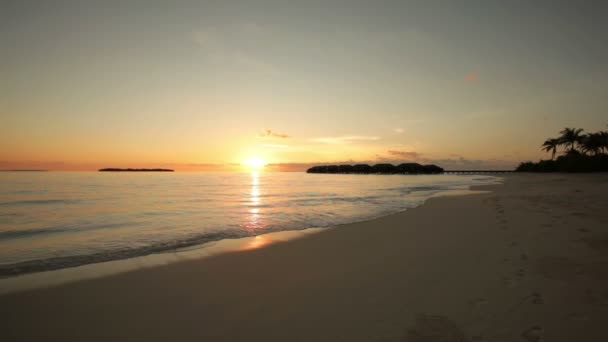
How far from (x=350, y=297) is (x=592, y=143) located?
318 feet

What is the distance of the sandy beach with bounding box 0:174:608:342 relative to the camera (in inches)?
149

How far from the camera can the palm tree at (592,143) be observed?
69.9 m

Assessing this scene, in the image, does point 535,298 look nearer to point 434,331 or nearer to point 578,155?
point 434,331

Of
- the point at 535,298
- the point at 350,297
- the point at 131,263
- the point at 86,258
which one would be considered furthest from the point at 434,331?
the point at 86,258

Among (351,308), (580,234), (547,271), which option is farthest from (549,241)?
(351,308)

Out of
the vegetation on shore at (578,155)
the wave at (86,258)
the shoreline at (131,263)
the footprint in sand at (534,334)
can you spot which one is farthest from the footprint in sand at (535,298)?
the vegetation on shore at (578,155)

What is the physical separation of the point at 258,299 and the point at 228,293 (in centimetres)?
68

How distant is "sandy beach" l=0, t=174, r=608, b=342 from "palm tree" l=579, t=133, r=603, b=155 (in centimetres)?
8851

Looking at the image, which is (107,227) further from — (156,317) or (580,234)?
(580,234)

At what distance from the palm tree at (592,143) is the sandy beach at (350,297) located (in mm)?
88509

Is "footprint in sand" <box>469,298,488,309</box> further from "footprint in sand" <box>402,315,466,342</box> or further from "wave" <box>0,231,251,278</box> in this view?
"wave" <box>0,231,251,278</box>

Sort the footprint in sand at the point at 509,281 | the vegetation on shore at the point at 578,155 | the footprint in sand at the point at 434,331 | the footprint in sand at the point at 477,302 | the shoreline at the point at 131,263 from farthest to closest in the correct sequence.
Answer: the vegetation on shore at the point at 578,155, the shoreline at the point at 131,263, the footprint in sand at the point at 509,281, the footprint in sand at the point at 477,302, the footprint in sand at the point at 434,331

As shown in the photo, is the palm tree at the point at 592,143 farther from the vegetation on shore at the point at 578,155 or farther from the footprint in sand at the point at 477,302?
the footprint in sand at the point at 477,302

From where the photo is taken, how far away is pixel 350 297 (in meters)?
4.86
